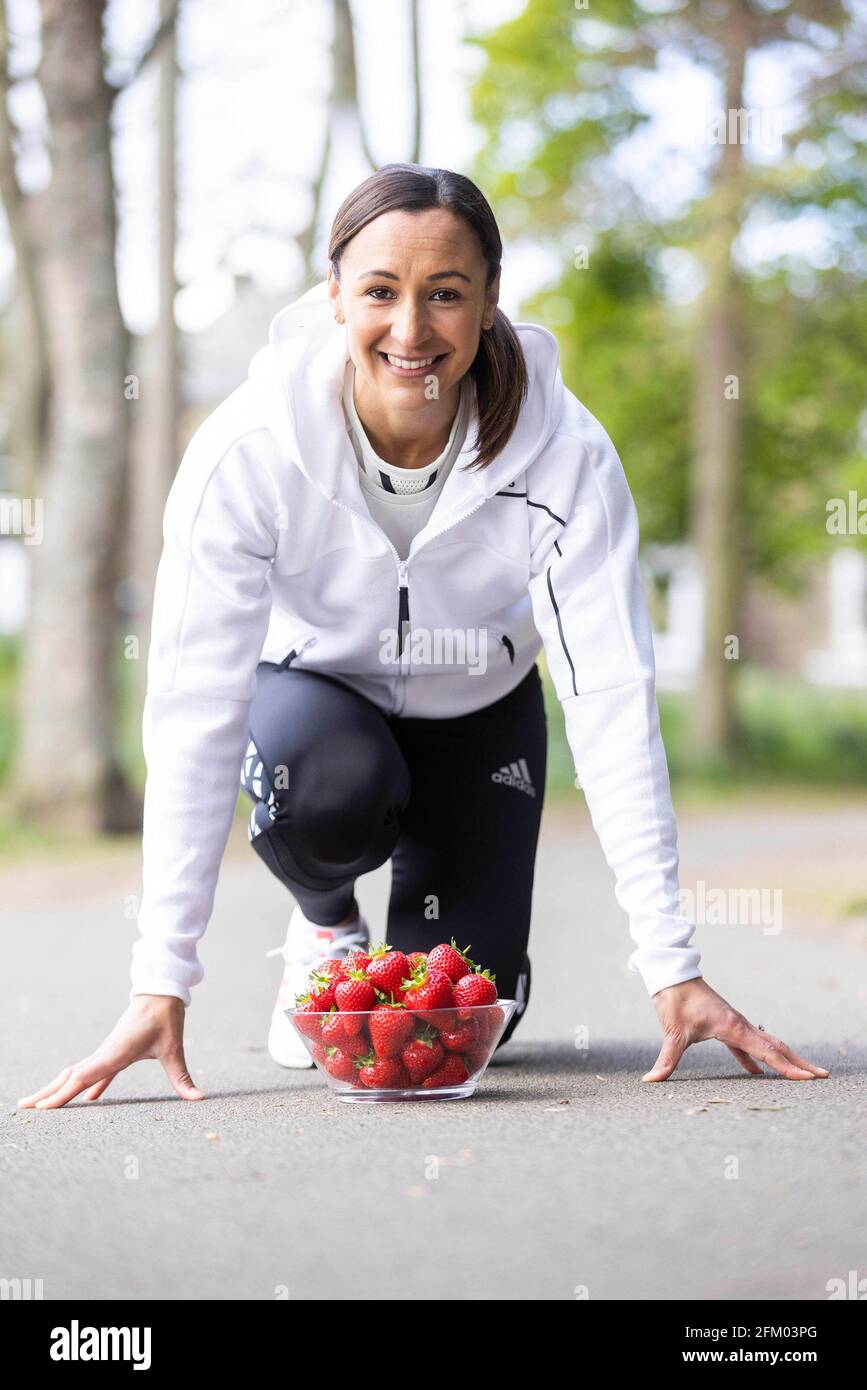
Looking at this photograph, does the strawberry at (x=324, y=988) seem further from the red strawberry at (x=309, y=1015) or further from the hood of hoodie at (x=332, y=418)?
the hood of hoodie at (x=332, y=418)

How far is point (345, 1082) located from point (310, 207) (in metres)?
12.4

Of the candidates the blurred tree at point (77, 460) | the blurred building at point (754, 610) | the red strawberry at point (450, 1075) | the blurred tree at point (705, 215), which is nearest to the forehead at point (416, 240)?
the red strawberry at point (450, 1075)

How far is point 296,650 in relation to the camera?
3.63 metres

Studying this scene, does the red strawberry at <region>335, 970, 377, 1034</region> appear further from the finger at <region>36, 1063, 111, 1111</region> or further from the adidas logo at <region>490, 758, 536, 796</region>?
the adidas logo at <region>490, 758, 536, 796</region>

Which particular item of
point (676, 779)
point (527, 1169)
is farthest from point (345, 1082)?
point (676, 779)

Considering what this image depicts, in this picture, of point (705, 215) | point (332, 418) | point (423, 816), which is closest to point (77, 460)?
point (705, 215)

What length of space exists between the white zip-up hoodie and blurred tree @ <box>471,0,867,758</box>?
431 inches

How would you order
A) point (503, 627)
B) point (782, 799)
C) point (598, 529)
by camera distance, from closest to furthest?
point (598, 529)
point (503, 627)
point (782, 799)

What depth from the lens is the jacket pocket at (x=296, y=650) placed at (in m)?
3.62

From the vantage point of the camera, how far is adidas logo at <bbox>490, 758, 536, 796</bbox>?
3.81m

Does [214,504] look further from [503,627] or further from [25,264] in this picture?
[25,264]

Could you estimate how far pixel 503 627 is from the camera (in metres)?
3.61
